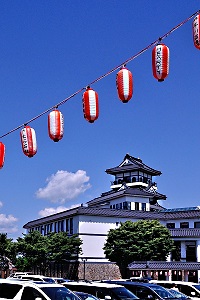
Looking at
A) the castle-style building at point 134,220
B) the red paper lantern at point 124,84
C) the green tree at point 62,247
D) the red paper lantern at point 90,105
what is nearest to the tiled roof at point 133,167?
the castle-style building at point 134,220

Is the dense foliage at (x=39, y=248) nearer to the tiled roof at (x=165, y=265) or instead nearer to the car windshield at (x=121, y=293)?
the tiled roof at (x=165, y=265)

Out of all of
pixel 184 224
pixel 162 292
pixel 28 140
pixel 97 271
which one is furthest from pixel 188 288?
pixel 184 224

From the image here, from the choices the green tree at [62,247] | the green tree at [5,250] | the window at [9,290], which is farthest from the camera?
the green tree at [62,247]

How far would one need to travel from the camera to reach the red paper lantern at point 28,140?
1953cm

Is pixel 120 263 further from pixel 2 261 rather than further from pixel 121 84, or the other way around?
pixel 121 84

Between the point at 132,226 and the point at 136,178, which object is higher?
the point at 136,178

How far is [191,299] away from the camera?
68.4 feet

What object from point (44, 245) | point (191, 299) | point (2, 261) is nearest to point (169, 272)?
point (44, 245)

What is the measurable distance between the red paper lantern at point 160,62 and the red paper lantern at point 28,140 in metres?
6.69

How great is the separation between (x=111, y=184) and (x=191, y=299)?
55.4 m

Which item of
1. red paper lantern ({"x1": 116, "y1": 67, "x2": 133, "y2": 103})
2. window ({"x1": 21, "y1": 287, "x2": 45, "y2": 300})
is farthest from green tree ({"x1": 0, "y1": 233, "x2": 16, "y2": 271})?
red paper lantern ({"x1": 116, "y1": 67, "x2": 133, "y2": 103})

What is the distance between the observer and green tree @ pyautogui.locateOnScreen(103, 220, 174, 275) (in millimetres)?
50938

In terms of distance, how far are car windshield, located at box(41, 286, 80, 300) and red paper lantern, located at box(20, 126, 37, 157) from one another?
20.7ft

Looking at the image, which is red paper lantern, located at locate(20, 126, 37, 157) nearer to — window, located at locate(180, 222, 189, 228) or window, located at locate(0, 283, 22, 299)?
window, located at locate(0, 283, 22, 299)
